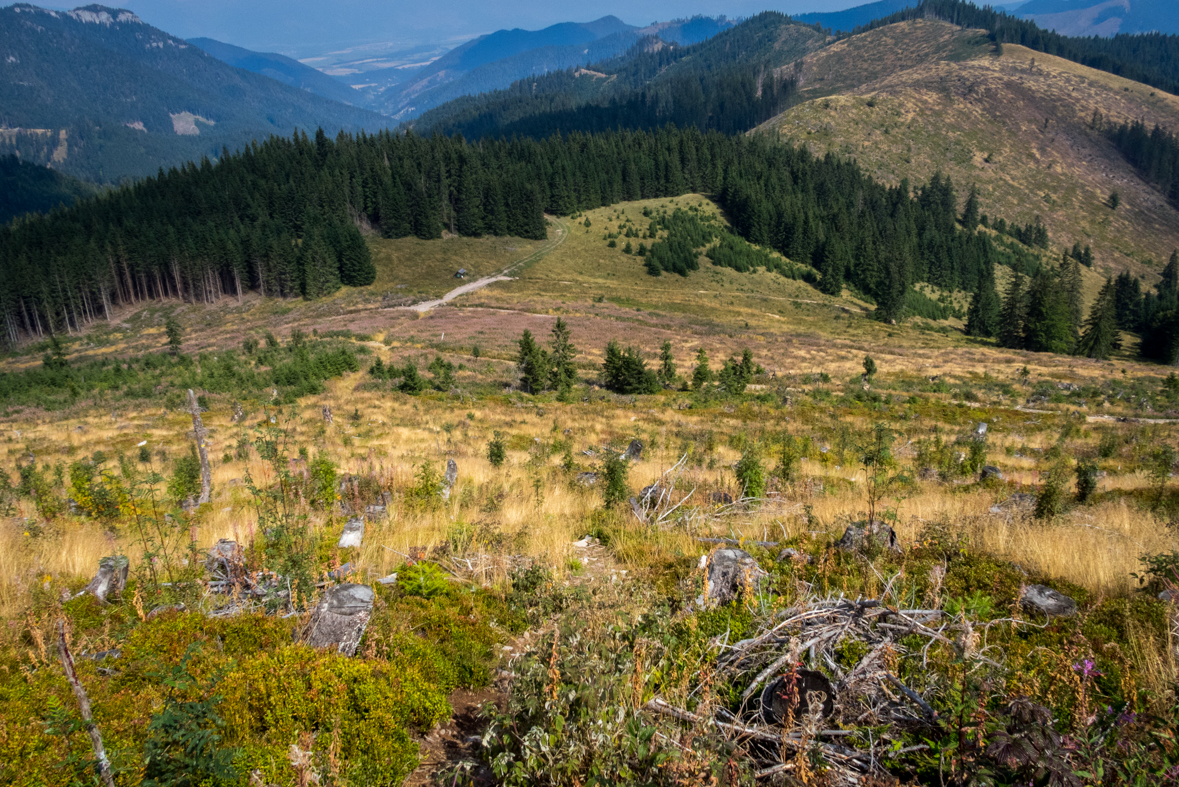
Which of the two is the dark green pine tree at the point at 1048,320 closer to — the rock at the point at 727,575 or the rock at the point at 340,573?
the rock at the point at 727,575

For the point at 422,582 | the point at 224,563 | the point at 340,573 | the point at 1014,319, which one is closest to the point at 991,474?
the point at 422,582

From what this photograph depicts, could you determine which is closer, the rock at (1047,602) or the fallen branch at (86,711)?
the fallen branch at (86,711)

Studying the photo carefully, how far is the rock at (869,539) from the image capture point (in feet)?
19.6

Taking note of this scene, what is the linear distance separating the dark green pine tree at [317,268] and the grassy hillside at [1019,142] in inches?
4772

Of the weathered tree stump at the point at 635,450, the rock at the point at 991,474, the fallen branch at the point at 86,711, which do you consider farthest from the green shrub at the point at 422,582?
the rock at the point at 991,474

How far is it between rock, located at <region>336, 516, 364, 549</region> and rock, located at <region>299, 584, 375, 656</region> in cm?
238

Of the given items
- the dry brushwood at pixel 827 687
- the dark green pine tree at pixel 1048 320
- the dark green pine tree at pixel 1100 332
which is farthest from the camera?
the dark green pine tree at pixel 1048 320

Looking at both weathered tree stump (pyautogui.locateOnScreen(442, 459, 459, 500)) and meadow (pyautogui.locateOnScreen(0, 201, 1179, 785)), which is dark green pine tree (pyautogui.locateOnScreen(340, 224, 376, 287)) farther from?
weathered tree stump (pyautogui.locateOnScreen(442, 459, 459, 500))

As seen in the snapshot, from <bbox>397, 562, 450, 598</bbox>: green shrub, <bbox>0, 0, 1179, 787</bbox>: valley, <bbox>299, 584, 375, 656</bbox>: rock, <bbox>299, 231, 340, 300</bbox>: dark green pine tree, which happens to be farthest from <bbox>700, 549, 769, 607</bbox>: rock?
<bbox>299, 231, 340, 300</bbox>: dark green pine tree

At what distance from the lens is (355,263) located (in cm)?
7862

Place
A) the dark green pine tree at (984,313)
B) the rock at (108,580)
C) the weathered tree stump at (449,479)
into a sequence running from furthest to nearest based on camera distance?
the dark green pine tree at (984,313), the weathered tree stump at (449,479), the rock at (108,580)

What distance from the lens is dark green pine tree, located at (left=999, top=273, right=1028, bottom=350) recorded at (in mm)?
65875

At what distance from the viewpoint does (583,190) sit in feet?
362

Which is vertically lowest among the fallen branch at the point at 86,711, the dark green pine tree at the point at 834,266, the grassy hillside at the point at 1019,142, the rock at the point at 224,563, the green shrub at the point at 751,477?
the dark green pine tree at the point at 834,266
